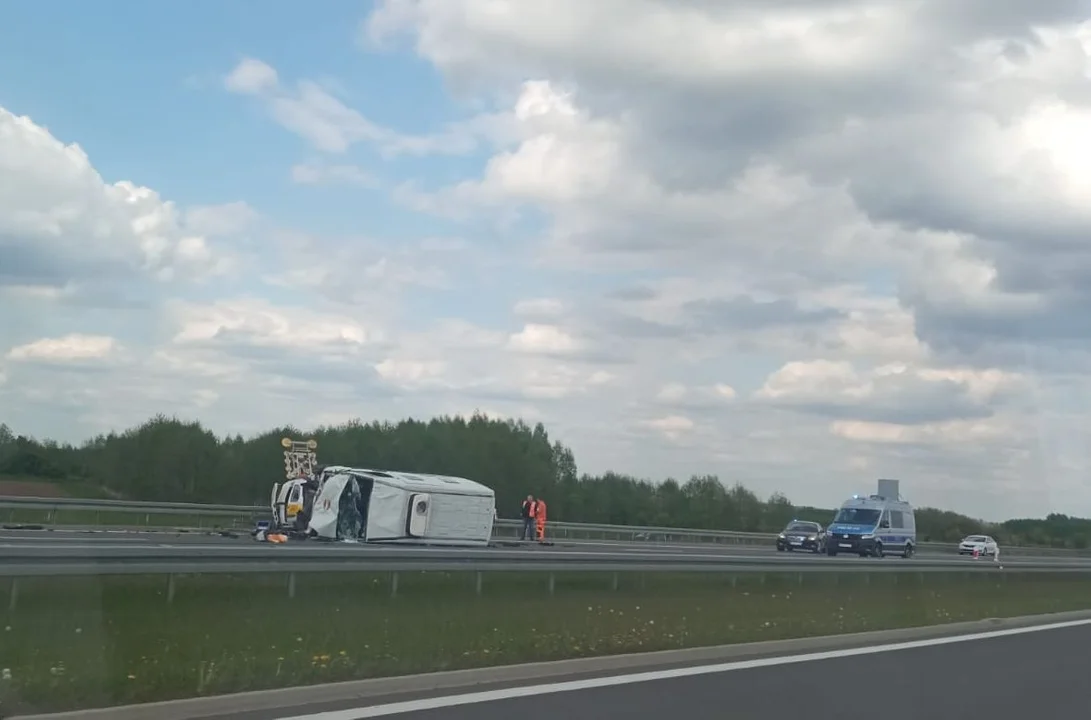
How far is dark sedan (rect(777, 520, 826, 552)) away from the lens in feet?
170

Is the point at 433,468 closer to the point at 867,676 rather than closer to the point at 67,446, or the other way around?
the point at 67,446

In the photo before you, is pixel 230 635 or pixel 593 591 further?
pixel 593 591

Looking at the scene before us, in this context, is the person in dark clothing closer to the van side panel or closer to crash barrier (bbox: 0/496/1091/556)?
crash barrier (bbox: 0/496/1091/556)

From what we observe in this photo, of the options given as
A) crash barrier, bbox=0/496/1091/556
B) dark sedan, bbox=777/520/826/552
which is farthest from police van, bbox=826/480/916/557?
crash barrier, bbox=0/496/1091/556

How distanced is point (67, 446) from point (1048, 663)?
4154 cm

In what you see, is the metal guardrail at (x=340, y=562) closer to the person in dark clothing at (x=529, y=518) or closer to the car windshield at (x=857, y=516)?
the person in dark clothing at (x=529, y=518)

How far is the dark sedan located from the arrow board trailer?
22.0m

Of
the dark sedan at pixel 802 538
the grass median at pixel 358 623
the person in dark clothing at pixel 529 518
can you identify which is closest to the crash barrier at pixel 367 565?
the grass median at pixel 358 623

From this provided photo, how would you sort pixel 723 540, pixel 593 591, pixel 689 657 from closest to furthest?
pixel 689 657, pixel 593 591, pixel 723 540

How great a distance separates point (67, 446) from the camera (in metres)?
49.0

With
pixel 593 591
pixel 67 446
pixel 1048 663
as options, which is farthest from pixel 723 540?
pixel 1048 663

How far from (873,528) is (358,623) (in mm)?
34886

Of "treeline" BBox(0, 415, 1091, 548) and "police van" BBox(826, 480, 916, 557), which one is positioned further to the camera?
"treeline" BBox(0, 415, 1091, 548)

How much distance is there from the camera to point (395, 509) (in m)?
31.8
